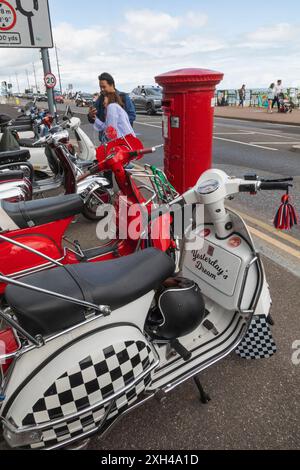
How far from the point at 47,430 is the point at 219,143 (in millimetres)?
10303

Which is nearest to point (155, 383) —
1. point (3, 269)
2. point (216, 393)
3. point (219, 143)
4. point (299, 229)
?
point (216, 393)

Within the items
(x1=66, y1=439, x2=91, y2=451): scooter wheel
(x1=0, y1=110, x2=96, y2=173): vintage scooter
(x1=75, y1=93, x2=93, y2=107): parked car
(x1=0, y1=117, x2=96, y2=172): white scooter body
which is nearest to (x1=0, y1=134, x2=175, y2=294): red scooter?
A: (x1=66, y1=439, x2=91, y2=451): scooter wheel

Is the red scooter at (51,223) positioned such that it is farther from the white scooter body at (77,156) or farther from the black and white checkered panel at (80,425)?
the white scooter body at (77,156)

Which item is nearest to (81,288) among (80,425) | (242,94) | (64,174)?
(80,425)

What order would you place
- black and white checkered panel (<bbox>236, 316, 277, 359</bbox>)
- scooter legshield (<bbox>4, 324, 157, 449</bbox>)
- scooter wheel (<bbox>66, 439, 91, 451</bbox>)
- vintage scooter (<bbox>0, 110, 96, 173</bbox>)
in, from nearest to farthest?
scooter legshield (<bbox>4, 324, 157, 449</bbox>)
scooter wheel (<bbox>66, 439, 91, 451</bbox>)
black and white checkered panel (<bbox>236, 316, 277, 359</bbox>)
vintage scooter (<bbox>0, 110, 96, 173</bbox>)

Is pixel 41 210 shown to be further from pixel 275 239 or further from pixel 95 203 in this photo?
pixel 275 239

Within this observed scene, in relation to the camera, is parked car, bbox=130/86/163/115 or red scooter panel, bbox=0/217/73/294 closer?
red scooter panel, bbox=0/217/73/294

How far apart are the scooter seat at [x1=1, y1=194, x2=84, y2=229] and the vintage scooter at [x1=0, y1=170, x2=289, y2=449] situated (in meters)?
1.06

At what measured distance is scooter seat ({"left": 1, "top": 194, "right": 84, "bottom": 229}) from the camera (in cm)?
272

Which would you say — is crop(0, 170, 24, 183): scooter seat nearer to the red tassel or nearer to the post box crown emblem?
the post box crown emblem

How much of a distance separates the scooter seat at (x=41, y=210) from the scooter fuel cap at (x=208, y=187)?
4.39 ft

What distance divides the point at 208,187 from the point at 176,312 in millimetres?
701
